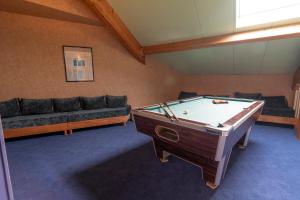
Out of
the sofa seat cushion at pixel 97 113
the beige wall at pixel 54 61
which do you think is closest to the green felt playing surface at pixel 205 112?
the sofa seat cushion at pixel 97 113

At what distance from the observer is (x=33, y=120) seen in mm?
3514

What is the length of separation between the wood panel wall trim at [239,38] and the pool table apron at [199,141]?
2021 mm

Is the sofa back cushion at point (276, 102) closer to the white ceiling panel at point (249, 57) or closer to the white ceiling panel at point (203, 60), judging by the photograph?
the white ceiling panel at point (249, 57)

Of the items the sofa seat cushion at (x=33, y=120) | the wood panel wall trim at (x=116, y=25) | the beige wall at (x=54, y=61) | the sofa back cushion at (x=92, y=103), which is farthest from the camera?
the sofa back cushion at (x=92, y=103)

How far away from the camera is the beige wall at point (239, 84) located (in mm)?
4672

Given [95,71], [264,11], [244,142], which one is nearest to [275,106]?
[244,142]

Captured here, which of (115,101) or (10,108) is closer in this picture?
(10,108)

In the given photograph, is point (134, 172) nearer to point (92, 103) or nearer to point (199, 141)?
point (199, 141)

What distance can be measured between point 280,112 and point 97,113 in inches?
175

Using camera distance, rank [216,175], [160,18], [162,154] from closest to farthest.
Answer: [216,175] → [162,154] → [160,18]

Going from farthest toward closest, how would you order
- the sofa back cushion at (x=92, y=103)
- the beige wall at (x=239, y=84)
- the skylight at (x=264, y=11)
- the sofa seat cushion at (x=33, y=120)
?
1. the beige wall at (x=239, y=84)
2. the sofa back cushion at (x=92, y=103)
3. the sofa seat cushion at (x=33, y=120)
4. the skylight at (x=264, y=11)

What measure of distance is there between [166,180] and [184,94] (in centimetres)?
436

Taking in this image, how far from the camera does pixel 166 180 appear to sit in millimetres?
2156

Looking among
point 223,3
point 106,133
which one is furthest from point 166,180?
point 223,3
